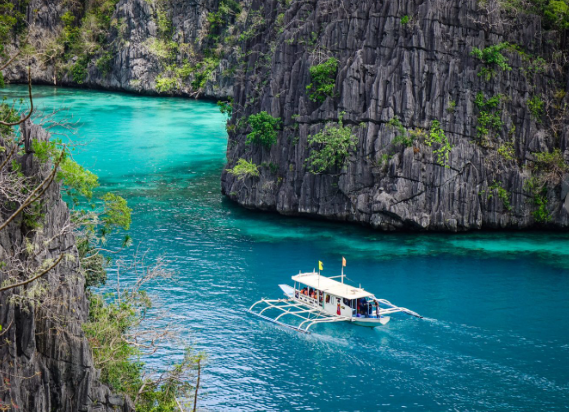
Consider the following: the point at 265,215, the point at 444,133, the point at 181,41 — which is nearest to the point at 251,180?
the point at 265,215

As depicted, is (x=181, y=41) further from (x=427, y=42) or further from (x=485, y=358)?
(x=485, y=358)

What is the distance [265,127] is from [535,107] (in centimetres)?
2167

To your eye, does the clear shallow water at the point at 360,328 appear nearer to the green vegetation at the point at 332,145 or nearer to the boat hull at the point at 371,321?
the boat hull at the point at 371,321

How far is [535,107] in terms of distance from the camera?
5506 cm

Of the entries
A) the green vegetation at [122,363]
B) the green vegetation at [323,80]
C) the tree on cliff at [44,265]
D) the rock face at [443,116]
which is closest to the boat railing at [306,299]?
the tree on cliff at [44,265]

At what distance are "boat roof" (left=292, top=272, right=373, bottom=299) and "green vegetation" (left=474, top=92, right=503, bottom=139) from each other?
18.8 meters

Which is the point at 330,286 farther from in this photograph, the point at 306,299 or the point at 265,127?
the point at 265,127

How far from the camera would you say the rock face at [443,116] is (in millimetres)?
54156

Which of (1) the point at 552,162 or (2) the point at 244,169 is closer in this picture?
(1) the point at 552,162

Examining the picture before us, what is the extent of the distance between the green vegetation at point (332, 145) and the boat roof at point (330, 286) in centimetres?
1366

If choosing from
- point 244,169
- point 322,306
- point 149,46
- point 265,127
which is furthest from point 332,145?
point 149,46

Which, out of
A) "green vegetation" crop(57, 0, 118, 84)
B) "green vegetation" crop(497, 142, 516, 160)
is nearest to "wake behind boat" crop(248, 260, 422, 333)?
"green vegetation" crop(497, 142, 516, 160)

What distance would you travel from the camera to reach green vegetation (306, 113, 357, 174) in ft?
181

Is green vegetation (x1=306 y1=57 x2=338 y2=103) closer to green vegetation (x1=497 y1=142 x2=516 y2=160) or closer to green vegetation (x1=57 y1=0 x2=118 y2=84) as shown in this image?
green vegetation (x1=497 y1=142 x2=516 y2=160)
